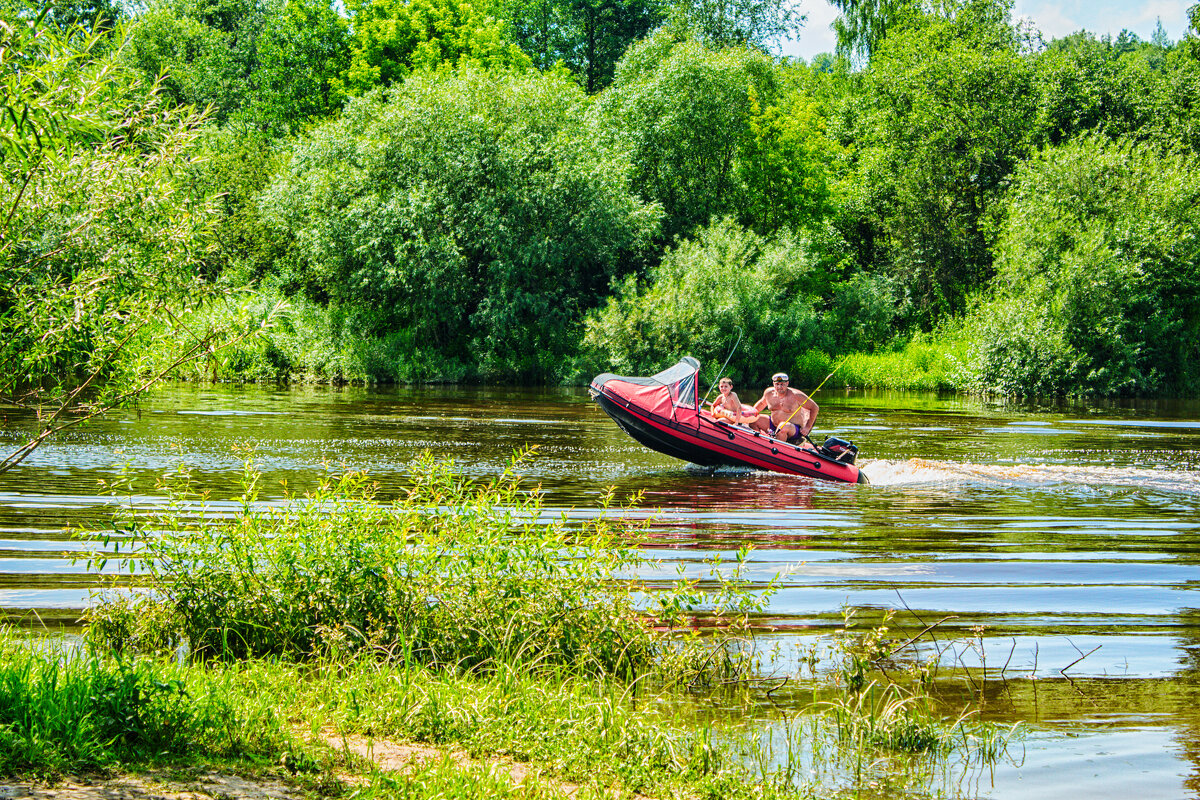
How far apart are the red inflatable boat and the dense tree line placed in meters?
12.7

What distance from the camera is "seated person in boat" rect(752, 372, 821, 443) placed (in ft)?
54.5

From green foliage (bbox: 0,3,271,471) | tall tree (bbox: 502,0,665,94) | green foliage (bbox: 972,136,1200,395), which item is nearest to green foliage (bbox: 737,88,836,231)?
green foliage (bbox: 972,136,1200,395)

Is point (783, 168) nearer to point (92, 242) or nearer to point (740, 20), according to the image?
point (740, 20)

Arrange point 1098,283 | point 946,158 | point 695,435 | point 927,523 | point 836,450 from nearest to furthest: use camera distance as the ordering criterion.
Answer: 1. point 927,523
2. point 836,450
3. point 695,435
4. point 1098,283
5. point 946,158

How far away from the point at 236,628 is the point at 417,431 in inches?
579

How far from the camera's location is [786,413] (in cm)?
1734

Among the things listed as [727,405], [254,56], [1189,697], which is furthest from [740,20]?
[1189,697]

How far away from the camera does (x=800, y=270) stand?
37.8 meters

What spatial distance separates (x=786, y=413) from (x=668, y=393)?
2.05 metres

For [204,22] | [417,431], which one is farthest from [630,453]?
[204,22]

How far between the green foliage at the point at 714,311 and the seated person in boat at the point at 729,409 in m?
15.9

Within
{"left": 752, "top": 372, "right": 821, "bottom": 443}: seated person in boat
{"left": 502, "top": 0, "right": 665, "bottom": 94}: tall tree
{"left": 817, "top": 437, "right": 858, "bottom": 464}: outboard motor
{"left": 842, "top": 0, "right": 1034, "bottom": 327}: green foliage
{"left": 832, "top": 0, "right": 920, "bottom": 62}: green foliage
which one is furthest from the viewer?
{"left": 502, "top": 0, "right": 665, "bottom": 94}: tall tree

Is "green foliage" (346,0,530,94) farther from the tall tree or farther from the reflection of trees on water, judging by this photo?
the reflection of trees on water

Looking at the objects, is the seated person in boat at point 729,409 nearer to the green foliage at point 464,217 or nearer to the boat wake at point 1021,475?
the boat wake at point 1021,475
